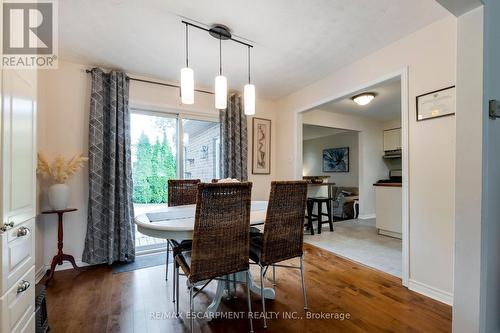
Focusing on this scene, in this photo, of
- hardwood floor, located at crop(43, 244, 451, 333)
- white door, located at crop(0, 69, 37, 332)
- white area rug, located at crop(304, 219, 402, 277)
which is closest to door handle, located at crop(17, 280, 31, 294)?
white door, located at crop(0, 69, 37, 332)

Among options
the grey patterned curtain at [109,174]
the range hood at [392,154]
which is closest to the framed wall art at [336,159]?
the range hood at [392,154]

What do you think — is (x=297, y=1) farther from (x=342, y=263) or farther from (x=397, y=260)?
(x=397, y=260)

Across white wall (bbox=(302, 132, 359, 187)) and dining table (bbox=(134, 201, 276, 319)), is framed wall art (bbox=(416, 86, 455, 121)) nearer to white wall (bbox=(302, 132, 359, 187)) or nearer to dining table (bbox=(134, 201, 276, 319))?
dining table (bbox=(134, 201, 276, 319))

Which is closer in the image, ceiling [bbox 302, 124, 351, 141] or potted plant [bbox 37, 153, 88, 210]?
potted plant [bbox 37, 153, 88, 210]

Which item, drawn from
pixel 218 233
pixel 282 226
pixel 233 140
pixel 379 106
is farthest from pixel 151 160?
pixel 379 106

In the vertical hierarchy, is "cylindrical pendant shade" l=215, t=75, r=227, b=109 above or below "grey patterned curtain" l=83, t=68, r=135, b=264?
above

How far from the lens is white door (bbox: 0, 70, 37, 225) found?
0.94 metres

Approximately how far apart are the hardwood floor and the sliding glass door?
3.27ft

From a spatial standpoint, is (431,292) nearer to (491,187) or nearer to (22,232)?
(491,187)

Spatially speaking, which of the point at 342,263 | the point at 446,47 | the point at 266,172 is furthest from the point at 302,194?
the point at 266,172

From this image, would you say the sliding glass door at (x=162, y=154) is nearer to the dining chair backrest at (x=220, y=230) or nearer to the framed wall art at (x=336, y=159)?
the dining chair backrest at (x=220, y=230)

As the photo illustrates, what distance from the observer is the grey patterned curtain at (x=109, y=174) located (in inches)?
107

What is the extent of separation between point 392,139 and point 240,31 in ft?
16.4

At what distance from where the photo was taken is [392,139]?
5.54 m
